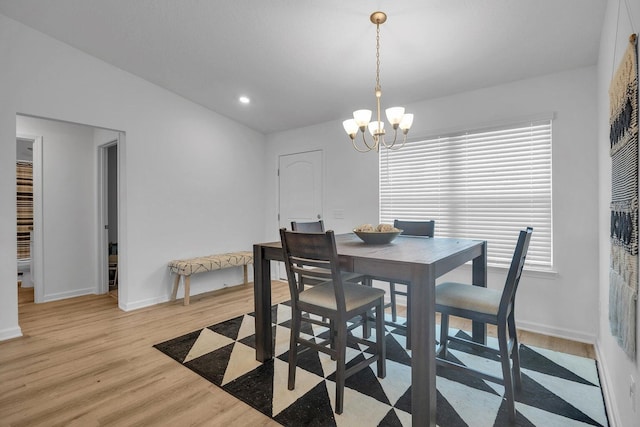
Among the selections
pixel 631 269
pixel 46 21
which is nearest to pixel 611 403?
pixel 631 269

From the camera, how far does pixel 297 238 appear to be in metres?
1.85

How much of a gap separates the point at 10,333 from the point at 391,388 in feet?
11.0

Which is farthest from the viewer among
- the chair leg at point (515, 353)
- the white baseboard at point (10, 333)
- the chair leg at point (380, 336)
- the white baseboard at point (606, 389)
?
the white baseboard at point (10, 333)

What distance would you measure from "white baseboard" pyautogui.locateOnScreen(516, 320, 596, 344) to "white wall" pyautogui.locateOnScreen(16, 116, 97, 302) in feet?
17.4

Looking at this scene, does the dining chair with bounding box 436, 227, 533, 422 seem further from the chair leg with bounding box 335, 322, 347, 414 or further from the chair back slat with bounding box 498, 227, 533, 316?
the chair leg with bounding box 335, 322, 347, 414

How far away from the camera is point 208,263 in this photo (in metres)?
3.93

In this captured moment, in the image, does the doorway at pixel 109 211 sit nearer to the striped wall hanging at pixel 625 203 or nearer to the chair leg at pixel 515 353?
the chair leg at pixel 515 353

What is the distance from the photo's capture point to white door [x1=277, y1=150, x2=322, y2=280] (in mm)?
4523

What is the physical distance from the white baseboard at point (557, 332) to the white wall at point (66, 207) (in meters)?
5.31

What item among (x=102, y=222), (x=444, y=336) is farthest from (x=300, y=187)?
(x=444, y=336)

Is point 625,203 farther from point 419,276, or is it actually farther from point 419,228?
point 419,228

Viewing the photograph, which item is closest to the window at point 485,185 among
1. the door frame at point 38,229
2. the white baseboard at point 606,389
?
the white baseboard at point 606,389

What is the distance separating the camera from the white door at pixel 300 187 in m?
4.52

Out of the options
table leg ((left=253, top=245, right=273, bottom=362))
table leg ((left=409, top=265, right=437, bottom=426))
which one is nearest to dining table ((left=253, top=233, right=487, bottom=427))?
table leg ((left=409, top=265, right=437, bottom=426))
